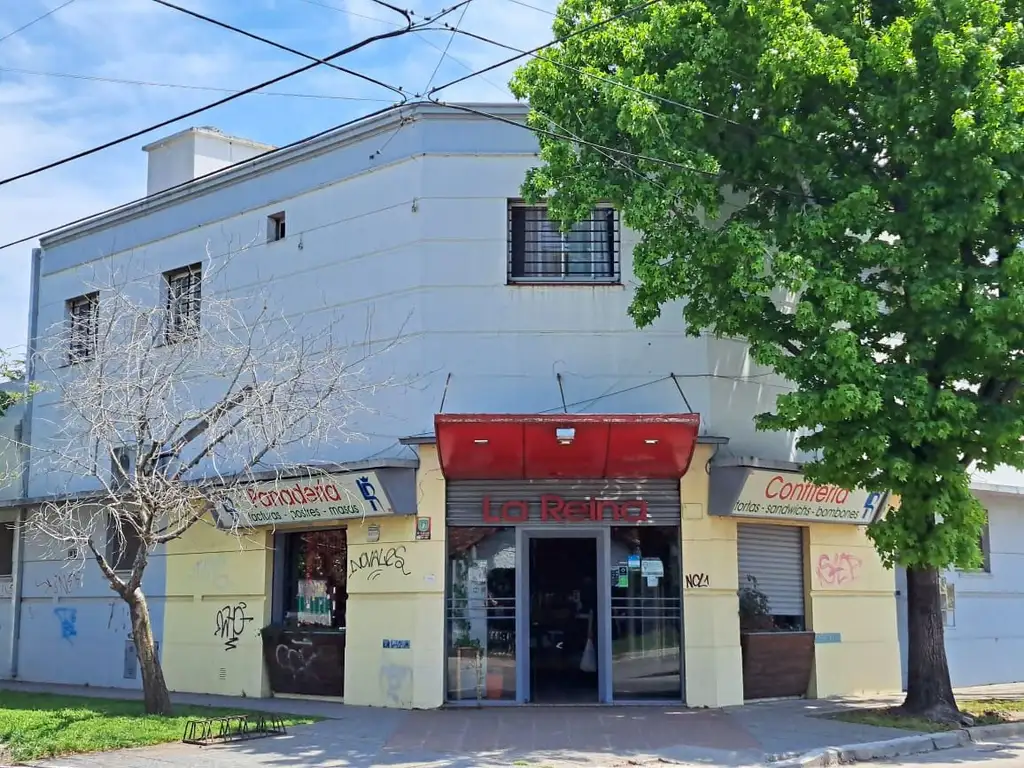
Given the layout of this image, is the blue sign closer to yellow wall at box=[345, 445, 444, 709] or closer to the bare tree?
yellow wall at box=[345, 445, 444, 709]

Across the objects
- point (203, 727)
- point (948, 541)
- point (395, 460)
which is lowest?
point (203, 727)

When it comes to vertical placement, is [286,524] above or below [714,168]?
below

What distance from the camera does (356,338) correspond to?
1591cm

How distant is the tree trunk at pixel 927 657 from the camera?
13055 mm

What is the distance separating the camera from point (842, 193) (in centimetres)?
1254

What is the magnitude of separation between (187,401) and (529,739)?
844 cm

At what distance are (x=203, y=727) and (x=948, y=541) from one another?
8.42 m

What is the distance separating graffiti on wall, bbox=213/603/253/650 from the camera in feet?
53.7

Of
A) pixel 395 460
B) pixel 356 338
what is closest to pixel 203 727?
pixel 395 460

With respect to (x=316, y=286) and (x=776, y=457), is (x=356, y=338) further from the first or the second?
(x=776, y=457)

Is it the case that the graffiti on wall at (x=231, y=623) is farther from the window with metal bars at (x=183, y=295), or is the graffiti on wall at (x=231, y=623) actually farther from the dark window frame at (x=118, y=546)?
the window with metal bars at (x=183, y=295)

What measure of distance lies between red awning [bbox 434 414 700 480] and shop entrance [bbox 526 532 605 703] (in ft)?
3.62

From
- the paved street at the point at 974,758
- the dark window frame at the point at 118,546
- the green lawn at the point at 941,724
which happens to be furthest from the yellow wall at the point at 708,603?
the dark window frame at the point at 118,546

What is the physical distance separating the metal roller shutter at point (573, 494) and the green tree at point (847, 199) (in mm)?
2014
